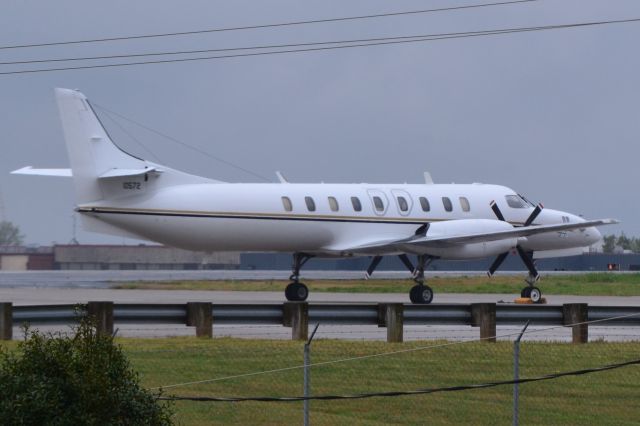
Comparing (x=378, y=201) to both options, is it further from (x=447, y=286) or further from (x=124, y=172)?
(x=447, y=286)

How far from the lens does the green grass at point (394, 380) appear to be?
16594 millimetres

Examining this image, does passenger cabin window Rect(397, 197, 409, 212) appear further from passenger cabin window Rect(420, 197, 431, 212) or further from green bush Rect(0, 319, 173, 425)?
green bush Rect(0, 319, 173, 425)

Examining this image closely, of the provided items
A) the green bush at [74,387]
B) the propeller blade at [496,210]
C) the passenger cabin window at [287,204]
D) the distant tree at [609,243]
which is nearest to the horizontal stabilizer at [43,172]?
the passenger cabin window at [287,204]

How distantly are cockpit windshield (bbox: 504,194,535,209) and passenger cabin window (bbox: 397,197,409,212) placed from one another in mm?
3986

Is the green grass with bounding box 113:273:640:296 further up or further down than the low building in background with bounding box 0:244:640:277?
further down

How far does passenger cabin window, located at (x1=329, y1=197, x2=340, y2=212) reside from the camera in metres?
39.0

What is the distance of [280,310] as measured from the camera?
24.2 metres

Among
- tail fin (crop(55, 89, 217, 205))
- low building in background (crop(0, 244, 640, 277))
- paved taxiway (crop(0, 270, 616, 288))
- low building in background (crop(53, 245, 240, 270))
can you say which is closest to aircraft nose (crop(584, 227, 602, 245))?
tail fin (crop(55, 89, 217, 205))

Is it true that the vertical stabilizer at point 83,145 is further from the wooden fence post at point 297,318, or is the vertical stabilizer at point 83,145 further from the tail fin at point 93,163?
the wooden fence post at point 297,318

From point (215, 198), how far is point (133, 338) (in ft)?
39.9

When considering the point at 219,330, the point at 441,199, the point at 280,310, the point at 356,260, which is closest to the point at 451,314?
the point at 280,310

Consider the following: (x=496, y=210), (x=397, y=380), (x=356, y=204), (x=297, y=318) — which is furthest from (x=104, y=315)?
(x=496, y=210)

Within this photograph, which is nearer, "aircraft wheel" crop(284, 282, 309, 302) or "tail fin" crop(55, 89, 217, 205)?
"tail fin" crop(55, 89, 217, 205)

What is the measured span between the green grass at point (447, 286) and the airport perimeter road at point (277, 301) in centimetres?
289
